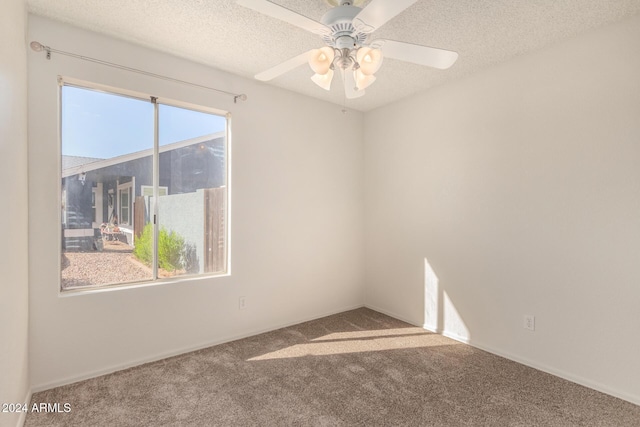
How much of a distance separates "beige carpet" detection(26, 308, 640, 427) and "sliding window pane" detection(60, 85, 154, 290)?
0.82 m

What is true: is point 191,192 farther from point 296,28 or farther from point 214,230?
point 296,28

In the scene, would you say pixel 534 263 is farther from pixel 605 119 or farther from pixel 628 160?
pixel 605 119

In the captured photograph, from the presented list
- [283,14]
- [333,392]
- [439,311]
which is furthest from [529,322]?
[283,14]

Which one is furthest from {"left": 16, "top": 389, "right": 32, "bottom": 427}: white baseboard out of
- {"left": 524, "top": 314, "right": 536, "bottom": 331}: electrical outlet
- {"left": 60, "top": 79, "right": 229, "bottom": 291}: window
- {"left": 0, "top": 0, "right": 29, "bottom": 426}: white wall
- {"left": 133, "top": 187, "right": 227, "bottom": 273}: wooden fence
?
{"left": 524, "top": 314, "right": 536, "bottom": 331}: electrical outlet

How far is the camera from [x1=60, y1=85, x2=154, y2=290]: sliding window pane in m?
2.37

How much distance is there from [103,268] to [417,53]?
2707 mm

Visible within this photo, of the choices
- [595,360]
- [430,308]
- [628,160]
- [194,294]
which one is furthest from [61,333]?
[628,160]

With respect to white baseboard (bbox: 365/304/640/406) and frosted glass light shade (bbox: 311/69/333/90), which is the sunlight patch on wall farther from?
frosted glass light shade (bbox: 311/69/333/90)

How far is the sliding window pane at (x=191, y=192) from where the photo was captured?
2.80 metres

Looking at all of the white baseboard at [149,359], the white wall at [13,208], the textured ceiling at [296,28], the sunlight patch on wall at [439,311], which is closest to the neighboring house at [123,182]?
the white wall at [13,208]

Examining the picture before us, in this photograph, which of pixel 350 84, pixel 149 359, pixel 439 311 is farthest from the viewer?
pixel 439 311

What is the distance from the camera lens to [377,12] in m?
1.43

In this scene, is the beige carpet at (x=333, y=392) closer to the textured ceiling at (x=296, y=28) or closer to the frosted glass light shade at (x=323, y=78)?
the frosted glass light shade at (x=323, y=78)

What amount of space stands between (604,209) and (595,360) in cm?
109
